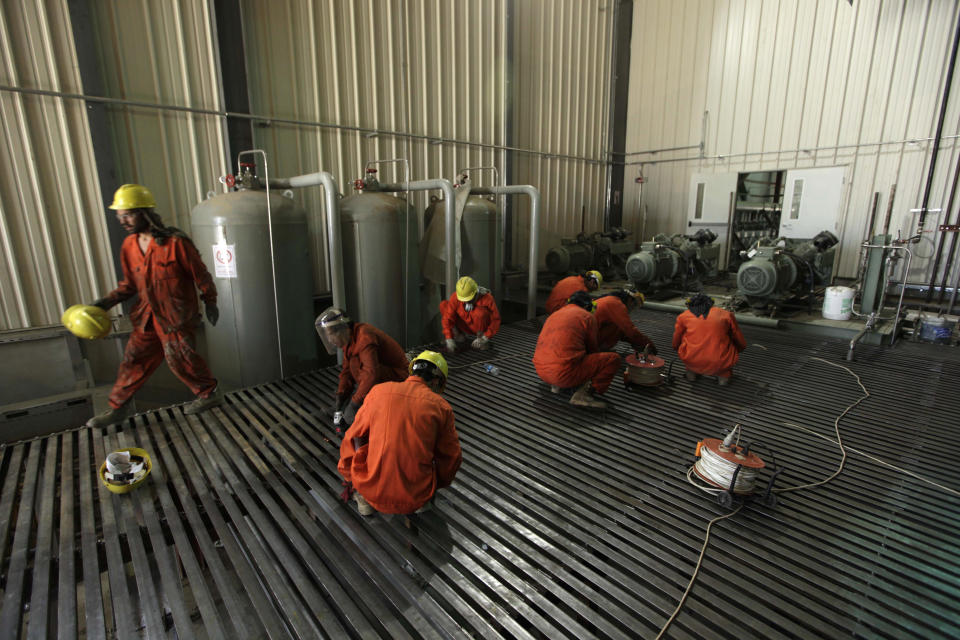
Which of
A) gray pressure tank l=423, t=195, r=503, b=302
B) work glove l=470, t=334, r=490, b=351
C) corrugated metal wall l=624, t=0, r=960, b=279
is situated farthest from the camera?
corrugated metal wall l=624, t=0, r=960, b=279

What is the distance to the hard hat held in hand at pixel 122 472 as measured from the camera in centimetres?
269

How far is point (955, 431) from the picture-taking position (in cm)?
352

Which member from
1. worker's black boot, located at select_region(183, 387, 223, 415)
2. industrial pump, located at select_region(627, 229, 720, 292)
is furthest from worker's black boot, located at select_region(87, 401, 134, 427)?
industrial pump, located at select_region(627, 229, 720, 292)

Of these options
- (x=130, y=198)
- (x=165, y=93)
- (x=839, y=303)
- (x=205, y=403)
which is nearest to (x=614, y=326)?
(x=839, y=303)

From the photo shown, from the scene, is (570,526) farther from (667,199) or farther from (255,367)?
(667,199)

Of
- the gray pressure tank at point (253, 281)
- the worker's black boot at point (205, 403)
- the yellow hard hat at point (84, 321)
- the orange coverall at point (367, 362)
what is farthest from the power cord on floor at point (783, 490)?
the gray pressure tank at point (253, 281)

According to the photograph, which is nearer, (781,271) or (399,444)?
(399,444)

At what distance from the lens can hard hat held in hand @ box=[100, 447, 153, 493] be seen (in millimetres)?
2688

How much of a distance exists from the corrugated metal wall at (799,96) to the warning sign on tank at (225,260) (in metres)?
9.02

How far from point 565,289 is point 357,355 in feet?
11.2

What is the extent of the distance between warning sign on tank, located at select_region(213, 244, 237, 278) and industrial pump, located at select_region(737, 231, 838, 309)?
20.1 feet

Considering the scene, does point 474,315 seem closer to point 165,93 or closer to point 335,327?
point 335,327

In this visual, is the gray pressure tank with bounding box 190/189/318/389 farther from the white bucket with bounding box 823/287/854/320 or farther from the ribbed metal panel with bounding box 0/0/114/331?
the white bucket with bounding box 823/287/854/320

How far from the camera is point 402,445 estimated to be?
2.20 meters
